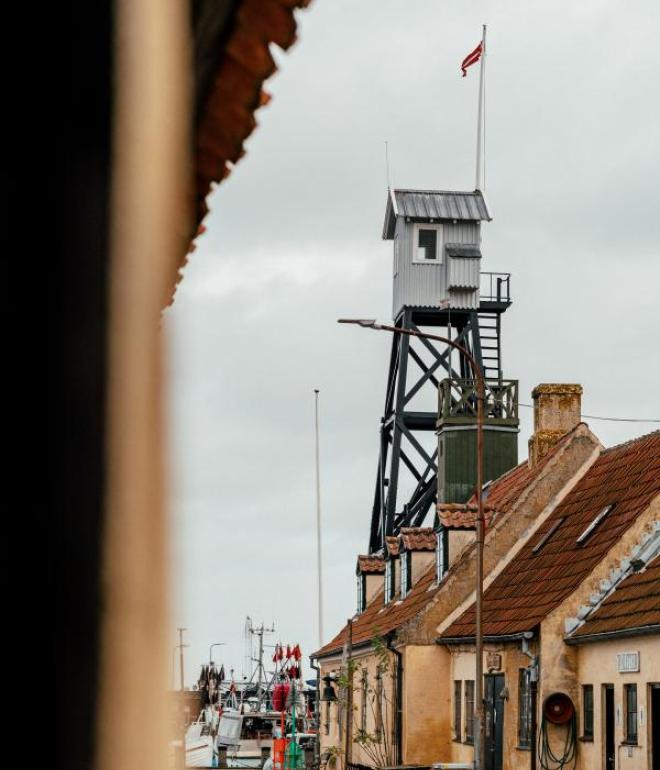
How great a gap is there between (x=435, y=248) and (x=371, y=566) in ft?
38.8

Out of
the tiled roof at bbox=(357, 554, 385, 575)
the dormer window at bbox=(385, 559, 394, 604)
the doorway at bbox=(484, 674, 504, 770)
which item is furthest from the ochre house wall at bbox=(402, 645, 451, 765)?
the tiled roof at bbox=(357, 554, 385, 575)

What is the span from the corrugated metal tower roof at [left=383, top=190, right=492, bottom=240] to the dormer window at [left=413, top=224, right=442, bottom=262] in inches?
16.0

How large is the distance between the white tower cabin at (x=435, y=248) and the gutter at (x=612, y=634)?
87.4 ft

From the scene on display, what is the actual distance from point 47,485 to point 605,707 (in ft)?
92.5

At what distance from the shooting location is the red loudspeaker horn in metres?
30.7

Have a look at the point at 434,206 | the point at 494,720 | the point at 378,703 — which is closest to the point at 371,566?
Result: the point at 378,703

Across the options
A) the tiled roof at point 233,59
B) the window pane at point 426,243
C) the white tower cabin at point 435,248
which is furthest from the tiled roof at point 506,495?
the tiled roof at point 233,59

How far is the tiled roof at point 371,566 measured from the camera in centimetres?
5472

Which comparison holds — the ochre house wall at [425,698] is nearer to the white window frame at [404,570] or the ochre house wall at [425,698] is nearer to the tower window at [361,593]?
the white window frame at [404,570]

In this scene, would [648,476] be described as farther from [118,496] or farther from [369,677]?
[118,496]

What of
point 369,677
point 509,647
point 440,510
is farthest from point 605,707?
point 369,677

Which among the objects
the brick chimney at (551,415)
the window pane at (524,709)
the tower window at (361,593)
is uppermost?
the brick chimney at (551,415)

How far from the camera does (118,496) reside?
2291 mm

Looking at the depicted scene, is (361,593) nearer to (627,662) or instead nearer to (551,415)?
(551,415)
